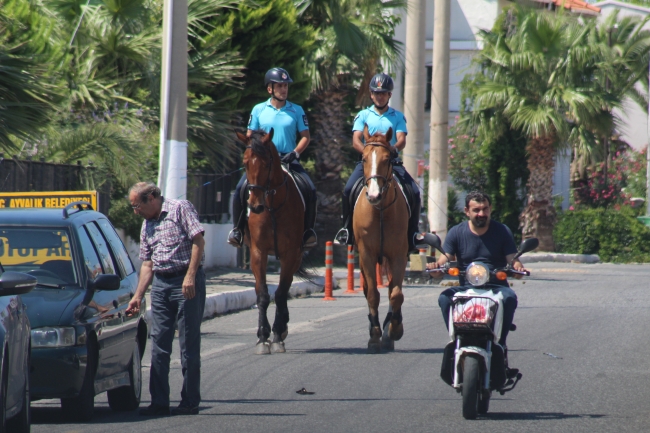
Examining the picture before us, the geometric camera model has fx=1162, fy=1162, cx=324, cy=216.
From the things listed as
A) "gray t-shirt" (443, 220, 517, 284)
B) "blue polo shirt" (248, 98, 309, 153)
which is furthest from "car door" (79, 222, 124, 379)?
"blue polo shirt" (248, 98, 309, 153)

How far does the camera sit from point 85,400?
27.5 ft

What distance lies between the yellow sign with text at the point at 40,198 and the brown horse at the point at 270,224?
6.43 feet

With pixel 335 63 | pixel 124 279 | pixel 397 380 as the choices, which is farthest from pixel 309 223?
pixel 335 63

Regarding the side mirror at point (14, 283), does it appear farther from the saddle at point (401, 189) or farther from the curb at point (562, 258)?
the curb at point (562, 258)

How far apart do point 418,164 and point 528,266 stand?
761 cm

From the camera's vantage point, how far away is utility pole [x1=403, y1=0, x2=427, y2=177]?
85.7 feet

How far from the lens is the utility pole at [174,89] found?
54.0ft

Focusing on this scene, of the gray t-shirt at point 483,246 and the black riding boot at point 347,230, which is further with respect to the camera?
the black riding boot at point 347,230

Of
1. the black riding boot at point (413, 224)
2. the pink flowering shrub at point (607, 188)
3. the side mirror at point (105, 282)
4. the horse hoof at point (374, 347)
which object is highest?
the pink flowering shrub at point (607, 188)

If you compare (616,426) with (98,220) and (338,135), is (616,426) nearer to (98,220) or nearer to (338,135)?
(98,220)

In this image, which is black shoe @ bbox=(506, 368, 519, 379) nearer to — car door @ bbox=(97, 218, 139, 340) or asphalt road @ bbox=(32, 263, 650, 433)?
asphalt road @ bbox=(32, 263, 650, 433)

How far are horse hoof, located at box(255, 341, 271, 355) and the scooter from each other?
13.9 ft

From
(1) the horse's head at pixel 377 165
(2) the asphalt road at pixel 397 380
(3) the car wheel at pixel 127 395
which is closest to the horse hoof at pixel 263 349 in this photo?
(2) the asphalt road at pixel 397 380

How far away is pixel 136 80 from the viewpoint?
21781 mm
